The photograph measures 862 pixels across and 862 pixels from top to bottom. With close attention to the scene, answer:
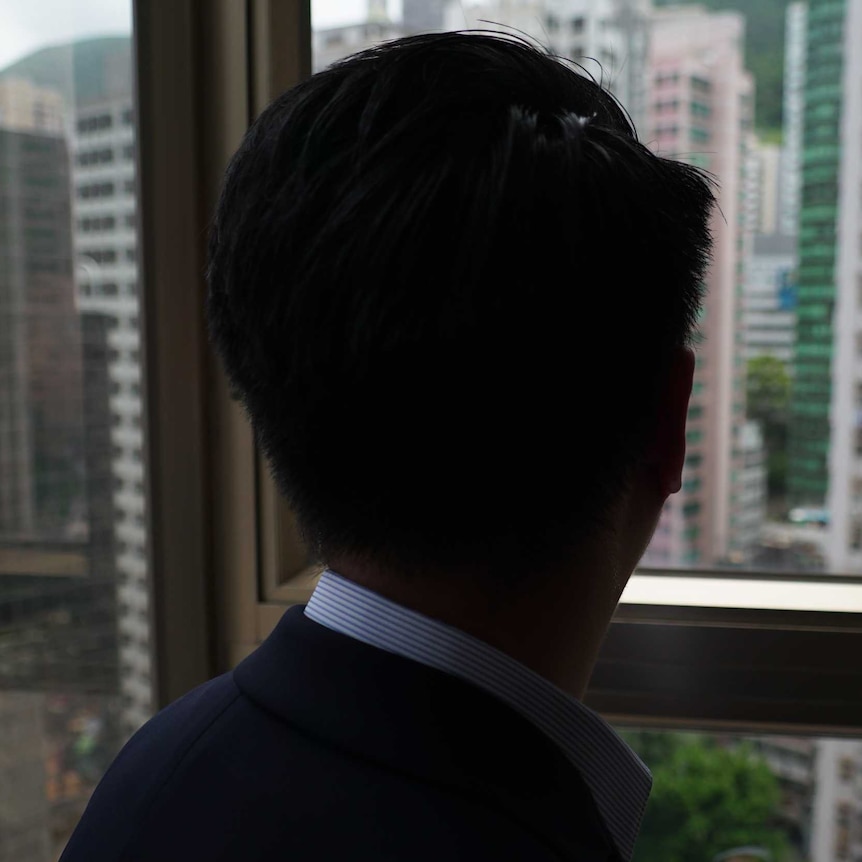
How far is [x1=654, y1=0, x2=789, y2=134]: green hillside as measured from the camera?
1.15m

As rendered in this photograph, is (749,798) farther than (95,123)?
Yes

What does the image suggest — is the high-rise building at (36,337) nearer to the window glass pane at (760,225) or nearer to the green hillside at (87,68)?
the green hillside at (87,68)

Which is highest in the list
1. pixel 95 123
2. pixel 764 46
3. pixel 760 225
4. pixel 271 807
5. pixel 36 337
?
pixel 764 46

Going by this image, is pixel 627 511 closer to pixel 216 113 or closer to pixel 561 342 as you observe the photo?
pixel 561 342

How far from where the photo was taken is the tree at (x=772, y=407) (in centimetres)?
120

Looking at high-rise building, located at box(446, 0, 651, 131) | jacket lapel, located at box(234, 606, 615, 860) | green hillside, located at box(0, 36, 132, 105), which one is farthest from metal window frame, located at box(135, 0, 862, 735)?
jacket lapel, located at box(234, 606, 615, 860)

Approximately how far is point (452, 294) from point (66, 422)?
81cm

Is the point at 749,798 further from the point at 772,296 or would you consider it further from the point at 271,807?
the point at 271,807

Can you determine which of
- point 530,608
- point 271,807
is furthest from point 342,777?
point 530,608

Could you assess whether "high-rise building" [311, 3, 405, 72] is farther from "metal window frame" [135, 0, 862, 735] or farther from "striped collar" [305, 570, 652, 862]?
"striped collar" [305, 570, 652, 862]

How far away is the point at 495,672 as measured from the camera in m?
0.54

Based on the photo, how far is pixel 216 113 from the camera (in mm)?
1104

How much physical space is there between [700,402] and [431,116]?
80 cm

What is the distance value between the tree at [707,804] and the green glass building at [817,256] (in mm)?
385
